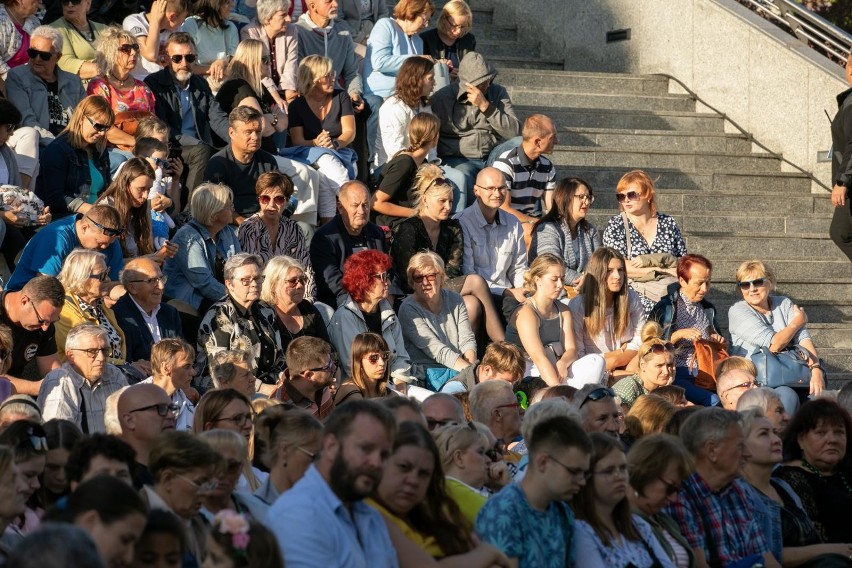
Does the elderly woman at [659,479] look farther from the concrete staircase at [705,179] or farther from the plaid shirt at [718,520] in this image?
the concrete staircase at [705,179]

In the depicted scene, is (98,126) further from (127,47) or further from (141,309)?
(141,309)

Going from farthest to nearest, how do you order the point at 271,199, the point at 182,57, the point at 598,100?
the point at 598,100 → the point at 182,57 → the point at 271,199

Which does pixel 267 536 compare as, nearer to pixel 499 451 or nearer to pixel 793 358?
pixel 499 451

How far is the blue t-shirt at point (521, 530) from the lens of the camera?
620cm

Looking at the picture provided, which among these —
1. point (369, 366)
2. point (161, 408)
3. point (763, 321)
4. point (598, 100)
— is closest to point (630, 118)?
point (598, 100)

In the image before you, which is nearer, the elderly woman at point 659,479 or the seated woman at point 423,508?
the seated woman at point 423,508

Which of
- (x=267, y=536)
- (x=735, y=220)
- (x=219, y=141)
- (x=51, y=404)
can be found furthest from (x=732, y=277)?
(x=267, y=536)

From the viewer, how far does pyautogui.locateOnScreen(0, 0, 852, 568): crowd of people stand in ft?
19.0

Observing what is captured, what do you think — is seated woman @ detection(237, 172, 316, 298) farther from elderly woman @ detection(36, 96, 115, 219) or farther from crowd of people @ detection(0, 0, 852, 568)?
elderly woman @ detection(36, 96, 115, 219)

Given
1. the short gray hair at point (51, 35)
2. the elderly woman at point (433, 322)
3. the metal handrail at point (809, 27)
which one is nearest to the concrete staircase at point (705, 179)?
the metal handrail at point (809, 27)

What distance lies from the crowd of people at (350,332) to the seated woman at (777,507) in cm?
2

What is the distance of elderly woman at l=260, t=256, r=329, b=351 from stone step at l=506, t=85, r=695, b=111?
538 centimetres

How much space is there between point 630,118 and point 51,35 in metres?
6.21

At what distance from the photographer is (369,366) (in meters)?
9.84
